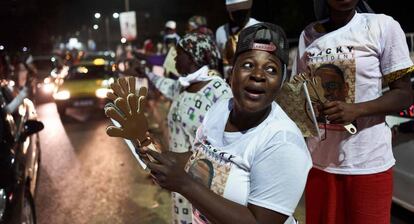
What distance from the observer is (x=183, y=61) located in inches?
144

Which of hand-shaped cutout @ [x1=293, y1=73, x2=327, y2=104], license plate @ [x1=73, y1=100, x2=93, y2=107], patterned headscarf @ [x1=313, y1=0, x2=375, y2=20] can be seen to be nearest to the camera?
hand-shaped cutout @ [x1=293, y1=73, x2=327, y2=104]

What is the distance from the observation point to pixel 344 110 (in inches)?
78.5

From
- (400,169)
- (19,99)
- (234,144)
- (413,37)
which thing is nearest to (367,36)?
(234,144)

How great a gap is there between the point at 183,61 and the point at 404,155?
7.15ft

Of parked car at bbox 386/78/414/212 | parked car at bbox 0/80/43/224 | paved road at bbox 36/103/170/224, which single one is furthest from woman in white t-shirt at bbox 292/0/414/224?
paved road at bbox 36/103/170/224

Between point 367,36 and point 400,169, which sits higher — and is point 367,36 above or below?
above

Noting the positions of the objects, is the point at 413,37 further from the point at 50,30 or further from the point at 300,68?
the point at 50,30

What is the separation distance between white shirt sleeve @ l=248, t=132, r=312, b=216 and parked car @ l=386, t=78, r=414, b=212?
2813 millimetres

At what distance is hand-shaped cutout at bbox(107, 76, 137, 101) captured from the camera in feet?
5.06

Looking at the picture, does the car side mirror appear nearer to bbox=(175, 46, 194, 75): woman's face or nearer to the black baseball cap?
bbox=(175, 46, 194, 75): woman's face

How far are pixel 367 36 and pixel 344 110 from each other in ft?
1.25

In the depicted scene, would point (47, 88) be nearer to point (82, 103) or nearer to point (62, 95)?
point (62, 95)

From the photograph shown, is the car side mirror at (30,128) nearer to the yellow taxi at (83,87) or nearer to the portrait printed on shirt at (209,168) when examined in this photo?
the portrait printed on shirt at (209,168)

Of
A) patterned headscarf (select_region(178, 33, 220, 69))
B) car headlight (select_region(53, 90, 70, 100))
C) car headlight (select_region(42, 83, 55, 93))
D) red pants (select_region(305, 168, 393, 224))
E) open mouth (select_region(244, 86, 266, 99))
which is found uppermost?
open mouth (select_region(244, 86, 266, 99))
